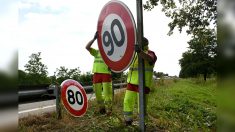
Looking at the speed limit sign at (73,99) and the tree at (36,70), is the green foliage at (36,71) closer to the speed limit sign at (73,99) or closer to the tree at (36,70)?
the tree at (36,70)

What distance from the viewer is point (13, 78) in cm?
87

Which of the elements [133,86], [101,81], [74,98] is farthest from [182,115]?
[74,98]

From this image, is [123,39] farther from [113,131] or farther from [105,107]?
[105,107]

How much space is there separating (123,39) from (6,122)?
2.75m

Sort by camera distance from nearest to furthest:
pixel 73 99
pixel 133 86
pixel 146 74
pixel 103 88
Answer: pixel 146 74 → pixel 133 86 → pixel 73 99 → pixel 103 88

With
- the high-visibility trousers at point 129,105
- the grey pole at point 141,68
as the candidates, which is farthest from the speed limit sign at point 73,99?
the grey pole at point 141,68

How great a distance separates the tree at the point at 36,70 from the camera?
20.2 meters

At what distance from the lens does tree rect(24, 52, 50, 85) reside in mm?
20184

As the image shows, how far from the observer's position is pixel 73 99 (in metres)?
6.61

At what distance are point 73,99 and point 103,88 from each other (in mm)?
1886

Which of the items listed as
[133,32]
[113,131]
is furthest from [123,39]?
[113,131]

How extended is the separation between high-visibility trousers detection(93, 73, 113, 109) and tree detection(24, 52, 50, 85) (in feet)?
37.2

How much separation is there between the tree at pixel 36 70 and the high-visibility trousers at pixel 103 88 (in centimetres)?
1133

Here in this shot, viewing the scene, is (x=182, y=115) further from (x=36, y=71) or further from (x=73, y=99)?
(x=36, y=71)
